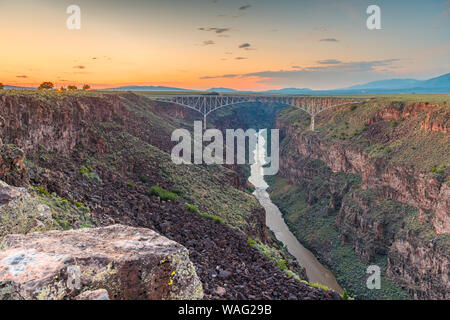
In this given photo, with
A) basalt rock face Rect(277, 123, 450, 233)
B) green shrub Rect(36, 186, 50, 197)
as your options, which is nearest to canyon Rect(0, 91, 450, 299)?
green shrub Rect(36, 186, 50, 197)

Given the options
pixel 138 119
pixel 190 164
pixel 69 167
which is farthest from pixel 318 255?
pixel 69 167

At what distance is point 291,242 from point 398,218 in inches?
608

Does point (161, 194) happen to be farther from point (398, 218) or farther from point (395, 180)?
point (395, 180)

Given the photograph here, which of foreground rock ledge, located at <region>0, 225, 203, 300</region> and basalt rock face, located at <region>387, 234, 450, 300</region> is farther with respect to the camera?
basalt rock face, located at <region>387, 234, 450, 300</region>

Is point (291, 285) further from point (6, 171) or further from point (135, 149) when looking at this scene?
point (135, 149)

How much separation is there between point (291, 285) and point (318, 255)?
122 ft

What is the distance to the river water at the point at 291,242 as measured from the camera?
39750 mm

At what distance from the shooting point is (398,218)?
42.2 metres

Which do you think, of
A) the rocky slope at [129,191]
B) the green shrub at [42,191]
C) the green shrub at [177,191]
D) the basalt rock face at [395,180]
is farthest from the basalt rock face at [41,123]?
the basalt rock face at [395,180]

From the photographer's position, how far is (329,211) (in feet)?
185

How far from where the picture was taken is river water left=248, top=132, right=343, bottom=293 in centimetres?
3975

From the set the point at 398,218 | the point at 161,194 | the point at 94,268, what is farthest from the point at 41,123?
the point at 398,218

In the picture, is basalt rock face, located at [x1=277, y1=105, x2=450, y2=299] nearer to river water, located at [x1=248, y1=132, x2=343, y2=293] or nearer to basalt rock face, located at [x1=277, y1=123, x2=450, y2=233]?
basalt rock face, located at [x1=277, y1=123, x2=450, y2=233]

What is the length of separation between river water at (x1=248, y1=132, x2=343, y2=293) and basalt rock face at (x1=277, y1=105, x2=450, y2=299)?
5.86 metres
